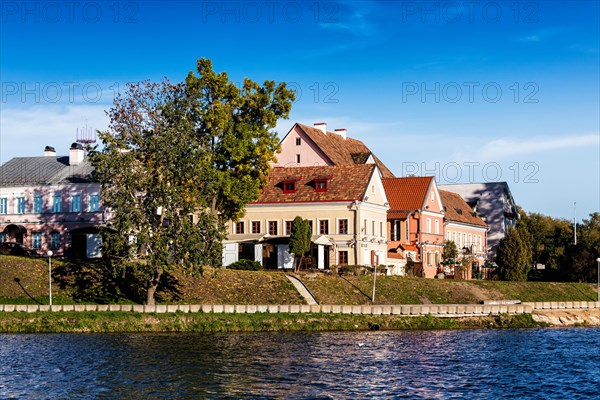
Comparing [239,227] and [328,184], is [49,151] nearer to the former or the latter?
[239,227]

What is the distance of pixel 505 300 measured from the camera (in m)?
74.9

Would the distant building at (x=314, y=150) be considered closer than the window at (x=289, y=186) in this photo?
No

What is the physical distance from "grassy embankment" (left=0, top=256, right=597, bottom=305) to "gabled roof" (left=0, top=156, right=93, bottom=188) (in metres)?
19.6

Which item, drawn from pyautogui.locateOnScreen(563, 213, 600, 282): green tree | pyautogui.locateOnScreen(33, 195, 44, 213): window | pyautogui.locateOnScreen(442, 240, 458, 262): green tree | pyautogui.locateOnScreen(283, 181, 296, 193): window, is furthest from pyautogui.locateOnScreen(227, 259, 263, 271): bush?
pyautogui.locateOnScreen(563, 213, 600, 282): green tree

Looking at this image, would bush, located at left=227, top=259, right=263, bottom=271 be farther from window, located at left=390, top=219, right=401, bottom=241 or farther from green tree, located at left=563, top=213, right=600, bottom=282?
green tree, located at left=563, top=213, right=600, bottom=282

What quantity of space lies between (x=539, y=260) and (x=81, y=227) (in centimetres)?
Result: 6471

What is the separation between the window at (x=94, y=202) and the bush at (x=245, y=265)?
15797 millimetres

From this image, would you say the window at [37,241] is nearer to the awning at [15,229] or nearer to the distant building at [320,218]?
the awning at [15,229]

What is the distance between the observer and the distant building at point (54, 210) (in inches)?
3275

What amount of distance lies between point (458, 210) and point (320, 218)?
3058 centimetres

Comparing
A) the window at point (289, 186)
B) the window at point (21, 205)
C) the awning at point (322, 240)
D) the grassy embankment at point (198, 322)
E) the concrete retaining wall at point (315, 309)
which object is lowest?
the grassy embankment at point (198, 322)

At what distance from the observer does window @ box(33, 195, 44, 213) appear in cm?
8544

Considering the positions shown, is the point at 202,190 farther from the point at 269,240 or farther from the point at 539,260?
the point at 539,260

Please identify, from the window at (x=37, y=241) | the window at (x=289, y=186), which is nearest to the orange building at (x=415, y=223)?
the window at (x=289, y=186)
